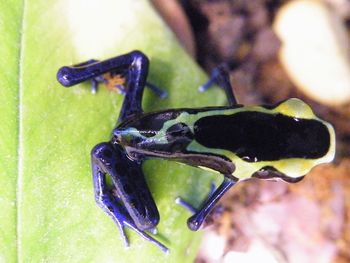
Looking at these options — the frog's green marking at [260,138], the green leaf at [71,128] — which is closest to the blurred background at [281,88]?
the green leaf at [71,128]

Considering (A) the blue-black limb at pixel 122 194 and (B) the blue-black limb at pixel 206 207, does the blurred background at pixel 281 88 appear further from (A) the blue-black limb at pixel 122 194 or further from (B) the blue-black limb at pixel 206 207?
(A) the blue-black limb at pixel 122 194

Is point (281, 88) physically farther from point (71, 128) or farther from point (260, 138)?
point (71, 128)

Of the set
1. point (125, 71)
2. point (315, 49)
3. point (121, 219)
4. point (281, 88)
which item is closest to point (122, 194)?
point (121, 219)

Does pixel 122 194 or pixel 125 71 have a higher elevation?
pixel 125 71

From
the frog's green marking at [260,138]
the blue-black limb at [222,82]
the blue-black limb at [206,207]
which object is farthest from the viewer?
the blue-black limb at [222,82]

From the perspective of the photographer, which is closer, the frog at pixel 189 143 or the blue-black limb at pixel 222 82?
the frog at pixel 189 143

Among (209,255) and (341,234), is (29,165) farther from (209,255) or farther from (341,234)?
(341,234)

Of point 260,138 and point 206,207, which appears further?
point 206,207
